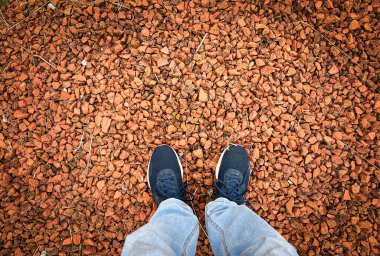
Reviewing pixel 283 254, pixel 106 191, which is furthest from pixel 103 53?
pixel 283 254

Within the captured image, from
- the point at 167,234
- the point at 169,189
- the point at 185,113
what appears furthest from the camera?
the point at 185,113

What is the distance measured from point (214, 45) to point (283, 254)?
140 cm

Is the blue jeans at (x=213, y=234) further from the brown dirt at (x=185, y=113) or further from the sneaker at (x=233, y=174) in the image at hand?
the brown dirt at (x=185, y=113)

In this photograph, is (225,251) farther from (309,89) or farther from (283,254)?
(309,89)

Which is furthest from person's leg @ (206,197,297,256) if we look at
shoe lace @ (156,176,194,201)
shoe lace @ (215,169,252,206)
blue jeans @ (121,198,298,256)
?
shoe lace @ (156,176,194,201)

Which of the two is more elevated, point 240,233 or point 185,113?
point 185,113

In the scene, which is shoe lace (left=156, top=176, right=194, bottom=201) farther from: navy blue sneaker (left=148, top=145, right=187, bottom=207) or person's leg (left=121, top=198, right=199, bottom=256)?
person's leg (left=121, top=198, right=199, bottom=256)

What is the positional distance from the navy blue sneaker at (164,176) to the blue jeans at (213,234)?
0.53ft

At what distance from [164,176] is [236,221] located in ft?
1.86

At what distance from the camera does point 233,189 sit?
Answer: 6.23 ft

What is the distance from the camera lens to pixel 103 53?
79.9 inches

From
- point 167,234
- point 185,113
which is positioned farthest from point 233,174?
point 167,234

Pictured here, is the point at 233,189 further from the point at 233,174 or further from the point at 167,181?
the point at 167,181

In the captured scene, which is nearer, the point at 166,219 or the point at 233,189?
the point at 166,219
